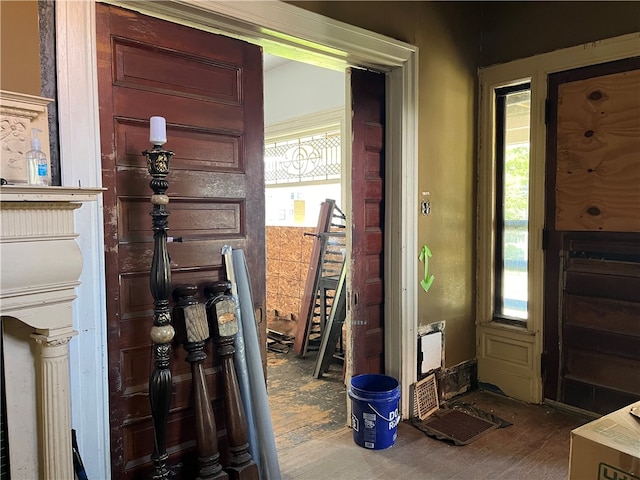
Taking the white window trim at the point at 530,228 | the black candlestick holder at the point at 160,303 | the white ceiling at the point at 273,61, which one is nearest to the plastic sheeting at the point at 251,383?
the black candlestick holder at the point at 160,303

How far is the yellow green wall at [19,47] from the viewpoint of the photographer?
4.88ft

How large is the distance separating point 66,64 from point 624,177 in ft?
9.30

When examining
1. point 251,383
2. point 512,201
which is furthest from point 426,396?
point 512,201

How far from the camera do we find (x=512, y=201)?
3.21 m

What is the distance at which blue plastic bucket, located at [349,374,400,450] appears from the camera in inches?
99.1

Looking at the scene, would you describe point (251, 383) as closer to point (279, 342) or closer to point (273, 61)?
point (279, 342)

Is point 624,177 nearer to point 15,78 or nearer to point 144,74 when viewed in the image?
point 144,74

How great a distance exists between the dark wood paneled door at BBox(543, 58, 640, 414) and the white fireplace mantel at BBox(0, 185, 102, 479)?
2.68m

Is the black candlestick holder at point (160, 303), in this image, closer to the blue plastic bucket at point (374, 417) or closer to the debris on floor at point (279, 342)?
the blue plastic bucket at point (374, 417)

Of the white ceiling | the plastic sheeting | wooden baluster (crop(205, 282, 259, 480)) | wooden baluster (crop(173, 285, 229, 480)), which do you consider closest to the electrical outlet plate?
the plastic sheeting

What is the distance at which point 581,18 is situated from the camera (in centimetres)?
278

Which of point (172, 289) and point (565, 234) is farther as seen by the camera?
point (565, 234)

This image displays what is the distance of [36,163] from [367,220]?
1.79 meters

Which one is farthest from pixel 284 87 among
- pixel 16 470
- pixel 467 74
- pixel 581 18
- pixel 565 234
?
pixel 16 470
